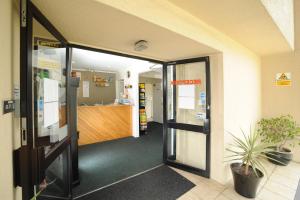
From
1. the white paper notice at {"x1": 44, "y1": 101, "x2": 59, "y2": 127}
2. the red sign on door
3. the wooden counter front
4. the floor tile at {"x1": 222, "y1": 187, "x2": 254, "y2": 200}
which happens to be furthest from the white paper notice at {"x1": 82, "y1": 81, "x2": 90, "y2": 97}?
the floor tile at {"x1": 222, "y1": 187, "x2": 254, "y2": 200}

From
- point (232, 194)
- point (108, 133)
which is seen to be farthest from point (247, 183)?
point (108, 133)

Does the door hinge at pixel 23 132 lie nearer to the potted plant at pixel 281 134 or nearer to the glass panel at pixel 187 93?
the glass panel at pixel 187 93

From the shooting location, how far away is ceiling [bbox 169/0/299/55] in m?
1.41

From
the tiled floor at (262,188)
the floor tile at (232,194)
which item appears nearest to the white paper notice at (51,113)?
the tiled floor at (262,188)

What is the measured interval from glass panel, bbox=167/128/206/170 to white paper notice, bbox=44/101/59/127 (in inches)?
82.8

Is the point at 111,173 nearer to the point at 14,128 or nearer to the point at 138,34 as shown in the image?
the point at 14,128

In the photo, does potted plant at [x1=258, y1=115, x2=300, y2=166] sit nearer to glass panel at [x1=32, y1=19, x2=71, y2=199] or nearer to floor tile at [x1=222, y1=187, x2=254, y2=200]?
floor tile at [x1=222, y1=187, x2=254, y2=200]

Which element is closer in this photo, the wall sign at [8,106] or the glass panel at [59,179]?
the wall sign at [8,106]

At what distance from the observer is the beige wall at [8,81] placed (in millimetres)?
Result: 823

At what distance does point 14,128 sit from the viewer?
93 cm

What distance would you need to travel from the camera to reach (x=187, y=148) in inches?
112

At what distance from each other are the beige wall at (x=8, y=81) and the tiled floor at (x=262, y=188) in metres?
1.90

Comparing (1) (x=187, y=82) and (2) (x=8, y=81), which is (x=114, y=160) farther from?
(2) (x=8, y=81)

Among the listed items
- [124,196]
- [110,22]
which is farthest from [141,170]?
[110,22]
